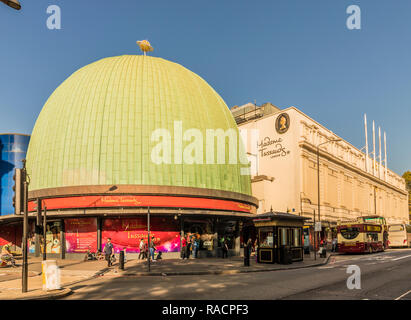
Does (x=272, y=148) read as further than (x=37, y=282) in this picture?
Yes

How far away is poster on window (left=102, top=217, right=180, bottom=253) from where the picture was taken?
3269cm

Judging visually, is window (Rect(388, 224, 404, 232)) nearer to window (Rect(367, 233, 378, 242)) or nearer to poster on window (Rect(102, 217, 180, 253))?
window (Rect(367, 233, 378, 242))

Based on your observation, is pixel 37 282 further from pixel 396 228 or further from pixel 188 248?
pixel 396 228

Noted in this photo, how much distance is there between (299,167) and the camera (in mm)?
53594

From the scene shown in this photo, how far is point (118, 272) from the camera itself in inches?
915

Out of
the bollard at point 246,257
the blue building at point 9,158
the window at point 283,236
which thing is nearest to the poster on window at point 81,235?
the bollard at point 246,257

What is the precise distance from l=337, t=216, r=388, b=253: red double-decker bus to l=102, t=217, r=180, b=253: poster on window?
2024cm

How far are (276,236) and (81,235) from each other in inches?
666

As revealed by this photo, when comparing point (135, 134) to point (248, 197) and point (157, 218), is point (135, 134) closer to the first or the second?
point (157, 218)

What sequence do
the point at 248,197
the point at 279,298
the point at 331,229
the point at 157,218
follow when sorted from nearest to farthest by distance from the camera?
the point at 279,298, the point at 157,218, the point at 248,197, the point at 331,229

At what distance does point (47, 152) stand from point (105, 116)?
681cm

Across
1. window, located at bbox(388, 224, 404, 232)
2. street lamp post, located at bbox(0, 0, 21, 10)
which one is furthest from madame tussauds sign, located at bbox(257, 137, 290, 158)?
street lamp post, located at bbox(0, 0, 21, 10)

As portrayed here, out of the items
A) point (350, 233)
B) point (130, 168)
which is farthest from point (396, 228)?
point (130, 168)
